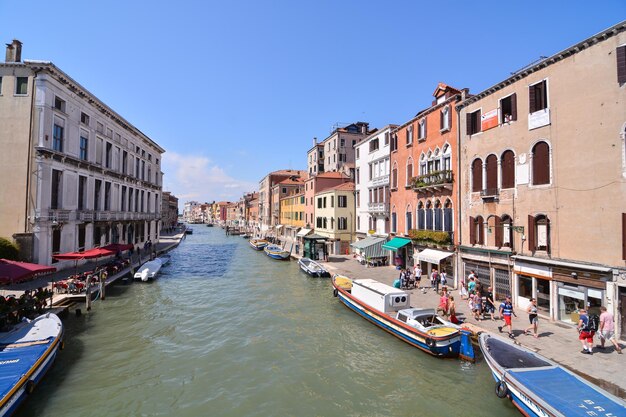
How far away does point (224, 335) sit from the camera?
1538 cm

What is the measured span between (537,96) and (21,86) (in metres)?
31.8

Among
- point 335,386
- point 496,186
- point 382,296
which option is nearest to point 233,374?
point 335,386

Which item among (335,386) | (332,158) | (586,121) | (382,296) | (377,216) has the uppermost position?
(332,158)

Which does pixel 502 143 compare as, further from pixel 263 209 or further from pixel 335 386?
pixel 263 209

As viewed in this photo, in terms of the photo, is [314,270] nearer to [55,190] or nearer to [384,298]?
[384,298]

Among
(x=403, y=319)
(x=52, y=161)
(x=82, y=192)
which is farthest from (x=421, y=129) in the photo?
(x=82, y=192)

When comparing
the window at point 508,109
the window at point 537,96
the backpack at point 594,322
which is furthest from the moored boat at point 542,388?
the window at point 508,109

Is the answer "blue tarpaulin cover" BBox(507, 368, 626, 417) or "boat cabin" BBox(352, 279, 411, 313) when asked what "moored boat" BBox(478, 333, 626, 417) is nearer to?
"blue tarpaulin cover" BBox(507, 368, 626, 417)

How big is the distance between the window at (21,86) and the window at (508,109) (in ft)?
99.8

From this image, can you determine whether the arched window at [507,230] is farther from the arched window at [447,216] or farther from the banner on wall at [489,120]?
the banner on wall at [489,120]

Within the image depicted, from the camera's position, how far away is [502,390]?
9.65 m

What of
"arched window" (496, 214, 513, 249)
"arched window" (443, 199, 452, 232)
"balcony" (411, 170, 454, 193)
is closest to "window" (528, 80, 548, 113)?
"arched window" (496, 214, 513, 249)

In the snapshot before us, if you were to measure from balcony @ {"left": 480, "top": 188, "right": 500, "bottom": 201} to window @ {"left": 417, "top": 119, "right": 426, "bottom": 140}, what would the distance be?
23.5 ft

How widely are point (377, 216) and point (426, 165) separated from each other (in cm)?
860
